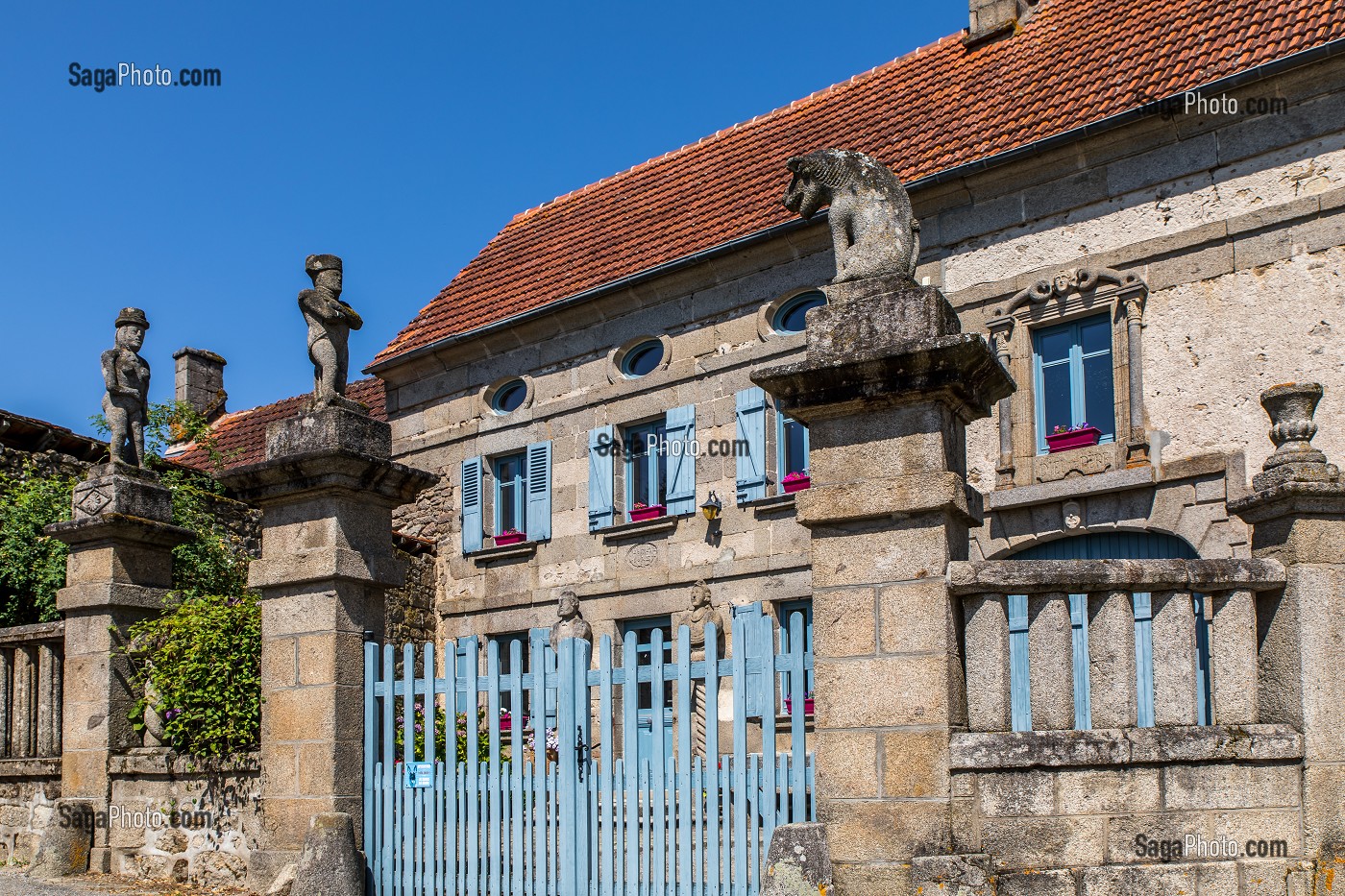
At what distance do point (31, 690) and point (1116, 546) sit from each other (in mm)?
9054

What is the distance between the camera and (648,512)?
16203 millimetres

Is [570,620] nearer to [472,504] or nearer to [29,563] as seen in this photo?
[472,504]

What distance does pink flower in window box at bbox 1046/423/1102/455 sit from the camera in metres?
12.8

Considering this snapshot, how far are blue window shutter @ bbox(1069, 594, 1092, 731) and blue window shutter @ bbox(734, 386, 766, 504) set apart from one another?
4380 millimetres

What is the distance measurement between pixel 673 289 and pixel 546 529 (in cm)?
339

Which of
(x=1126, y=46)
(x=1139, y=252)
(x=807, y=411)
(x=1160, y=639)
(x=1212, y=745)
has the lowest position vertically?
(x=1212, y=745)

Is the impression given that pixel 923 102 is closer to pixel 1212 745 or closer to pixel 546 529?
pixel 546 529

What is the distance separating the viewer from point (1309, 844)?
5516mm

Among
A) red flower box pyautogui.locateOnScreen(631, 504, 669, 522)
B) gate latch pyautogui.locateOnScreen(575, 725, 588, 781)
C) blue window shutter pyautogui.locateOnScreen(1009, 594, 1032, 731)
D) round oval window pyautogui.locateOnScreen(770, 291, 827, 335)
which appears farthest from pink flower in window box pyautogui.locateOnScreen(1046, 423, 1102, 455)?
gate latch pyautogui.locateOnScreen(575, 725, 588, 781)

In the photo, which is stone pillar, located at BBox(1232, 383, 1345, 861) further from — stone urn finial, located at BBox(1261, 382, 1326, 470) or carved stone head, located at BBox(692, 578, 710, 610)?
carved stone head, located at BBox(692, 578, 710, 610)

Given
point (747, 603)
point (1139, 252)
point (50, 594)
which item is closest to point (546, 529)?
point (747, 603)

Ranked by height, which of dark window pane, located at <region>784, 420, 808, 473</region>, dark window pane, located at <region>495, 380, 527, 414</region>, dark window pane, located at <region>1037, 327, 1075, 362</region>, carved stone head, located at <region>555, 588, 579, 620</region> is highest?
dark window pane, located at <region>495, 380, 527, 414</region>

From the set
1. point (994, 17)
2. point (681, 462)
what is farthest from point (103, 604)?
point (994, 17)

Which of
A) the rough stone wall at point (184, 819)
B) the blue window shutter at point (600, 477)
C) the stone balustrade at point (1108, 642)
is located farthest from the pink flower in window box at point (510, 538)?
the stone balustrade at point (1108, 642)
